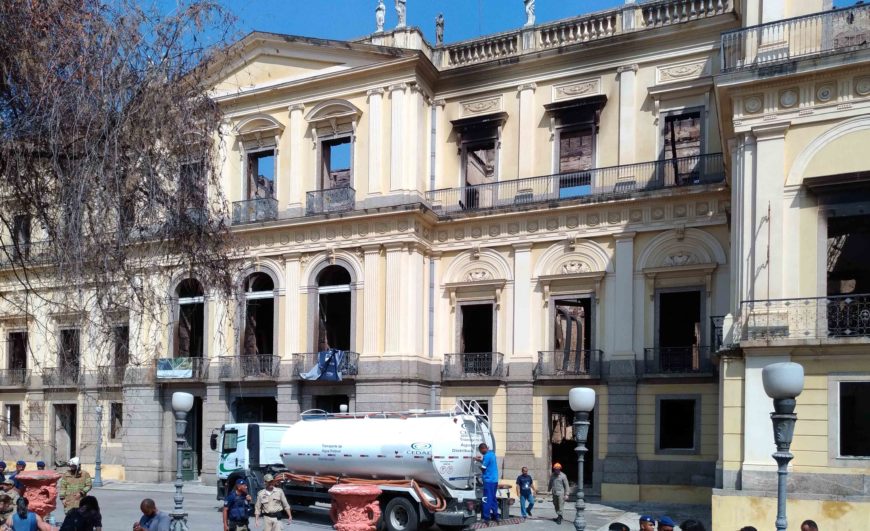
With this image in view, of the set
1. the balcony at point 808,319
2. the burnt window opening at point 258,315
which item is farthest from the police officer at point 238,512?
the burnt window opening at point 258,315

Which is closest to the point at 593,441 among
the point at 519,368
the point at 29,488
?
the point at 519,368

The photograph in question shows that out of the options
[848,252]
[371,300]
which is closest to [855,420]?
[848,252]

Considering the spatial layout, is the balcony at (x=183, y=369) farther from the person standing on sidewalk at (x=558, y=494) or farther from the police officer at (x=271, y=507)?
the police officer at (x=271, y=507)

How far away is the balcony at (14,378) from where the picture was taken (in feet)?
118

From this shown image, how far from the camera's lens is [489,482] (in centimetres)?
2059

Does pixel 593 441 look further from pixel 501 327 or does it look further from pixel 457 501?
pixel 457 501

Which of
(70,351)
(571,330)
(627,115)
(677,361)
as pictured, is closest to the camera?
(70,351)

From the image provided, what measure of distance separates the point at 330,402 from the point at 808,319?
677 inches

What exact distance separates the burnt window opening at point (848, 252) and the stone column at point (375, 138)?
14910 mm

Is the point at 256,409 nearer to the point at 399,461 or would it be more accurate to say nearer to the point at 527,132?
the point at 399,461

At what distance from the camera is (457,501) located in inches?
777

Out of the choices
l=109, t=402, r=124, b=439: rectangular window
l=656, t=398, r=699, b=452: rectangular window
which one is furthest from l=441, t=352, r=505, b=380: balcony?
l=109, t=402, r=124, b=439: rectangular window

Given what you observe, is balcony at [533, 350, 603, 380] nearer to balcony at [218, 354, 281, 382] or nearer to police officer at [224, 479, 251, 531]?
balcony at [218, 354, 281, 382]

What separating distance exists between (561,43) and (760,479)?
16493mm
